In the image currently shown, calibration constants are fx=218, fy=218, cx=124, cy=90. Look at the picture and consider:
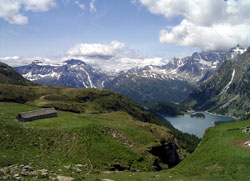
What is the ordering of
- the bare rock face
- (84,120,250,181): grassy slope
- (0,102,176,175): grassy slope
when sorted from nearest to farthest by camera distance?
1. (84,120,250,181): grassy slope
2. (0,102,176,175): grassy slope
3. the bare rock face

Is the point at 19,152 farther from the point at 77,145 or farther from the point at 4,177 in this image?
the point at 4,177

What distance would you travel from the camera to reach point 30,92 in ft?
587

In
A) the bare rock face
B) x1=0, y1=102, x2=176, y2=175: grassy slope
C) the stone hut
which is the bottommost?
the bare rock face

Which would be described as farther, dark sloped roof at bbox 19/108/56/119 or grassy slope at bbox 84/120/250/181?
dark sloped roof at bbox 19/108/56/119

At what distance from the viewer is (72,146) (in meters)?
56.6

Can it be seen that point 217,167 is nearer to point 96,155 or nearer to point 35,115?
point 96,155

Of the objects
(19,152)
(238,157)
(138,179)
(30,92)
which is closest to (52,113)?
(19,152)

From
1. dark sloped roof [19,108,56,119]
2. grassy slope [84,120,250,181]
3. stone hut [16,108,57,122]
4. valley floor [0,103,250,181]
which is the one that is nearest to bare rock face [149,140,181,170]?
valley floor [0,103,250,181]

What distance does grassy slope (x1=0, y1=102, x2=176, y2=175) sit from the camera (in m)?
44.6

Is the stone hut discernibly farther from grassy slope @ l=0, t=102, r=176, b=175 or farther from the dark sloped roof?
grassy slope @ l=0, t=102, r=176, b=175

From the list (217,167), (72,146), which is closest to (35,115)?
(72,146)

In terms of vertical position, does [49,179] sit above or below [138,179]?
above

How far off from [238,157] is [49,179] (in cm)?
3375

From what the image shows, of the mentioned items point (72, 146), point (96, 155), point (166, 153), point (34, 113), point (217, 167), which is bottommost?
point (166, 153)
